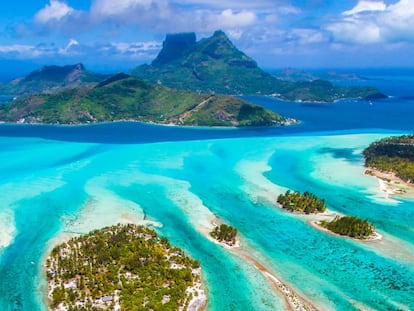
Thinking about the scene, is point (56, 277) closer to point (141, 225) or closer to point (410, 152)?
point (141, 225)

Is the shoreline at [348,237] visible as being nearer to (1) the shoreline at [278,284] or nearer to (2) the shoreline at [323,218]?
(2) the shoreline at [323,218]

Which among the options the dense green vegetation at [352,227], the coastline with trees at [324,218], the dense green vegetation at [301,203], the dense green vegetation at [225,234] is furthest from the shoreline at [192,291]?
the dense green vegetation at [301,203]

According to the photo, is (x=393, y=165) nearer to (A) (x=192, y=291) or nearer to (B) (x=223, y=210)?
(B) (x=223, y=210)

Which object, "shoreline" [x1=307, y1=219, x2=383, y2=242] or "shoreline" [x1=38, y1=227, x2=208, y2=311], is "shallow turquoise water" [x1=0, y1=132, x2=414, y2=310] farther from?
"shoreline" [x1=307, y1=219, x2=383, y2=242]

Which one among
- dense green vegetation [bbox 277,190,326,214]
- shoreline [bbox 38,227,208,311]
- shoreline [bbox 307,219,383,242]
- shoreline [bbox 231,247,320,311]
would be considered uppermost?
dense green vegetation [bbox 277,190,326,214]

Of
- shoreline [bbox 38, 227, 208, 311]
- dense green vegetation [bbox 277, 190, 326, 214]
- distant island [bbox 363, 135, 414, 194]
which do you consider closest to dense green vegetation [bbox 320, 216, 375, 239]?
dense green vegetation [bbox 277, 190, 326, 214]

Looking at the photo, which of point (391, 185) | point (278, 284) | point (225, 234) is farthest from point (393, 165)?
point (278, 284)
